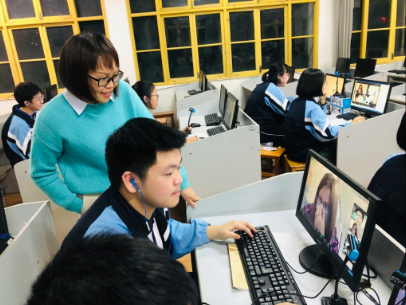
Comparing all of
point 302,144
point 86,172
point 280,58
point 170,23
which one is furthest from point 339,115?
point 170,23

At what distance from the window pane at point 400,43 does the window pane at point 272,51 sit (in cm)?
210

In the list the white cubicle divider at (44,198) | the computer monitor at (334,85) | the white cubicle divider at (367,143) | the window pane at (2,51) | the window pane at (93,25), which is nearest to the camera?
the white cubicle divider at (44,198)

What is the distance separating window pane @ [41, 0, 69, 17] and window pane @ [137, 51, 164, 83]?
1368 millimetres

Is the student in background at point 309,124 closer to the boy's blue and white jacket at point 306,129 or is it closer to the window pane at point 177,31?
the boy's blue and white jacket at point 306,129

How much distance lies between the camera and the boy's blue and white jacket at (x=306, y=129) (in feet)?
8.25

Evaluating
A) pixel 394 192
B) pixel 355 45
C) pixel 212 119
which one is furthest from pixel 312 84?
pixel 355 45

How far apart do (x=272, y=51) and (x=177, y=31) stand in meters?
1.78

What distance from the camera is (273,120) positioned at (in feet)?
11.3

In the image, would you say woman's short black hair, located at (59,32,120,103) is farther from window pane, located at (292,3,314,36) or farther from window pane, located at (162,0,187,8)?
window pane, located at (292,3,314,36)

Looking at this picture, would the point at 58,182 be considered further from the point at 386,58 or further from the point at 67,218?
the point at 386,58

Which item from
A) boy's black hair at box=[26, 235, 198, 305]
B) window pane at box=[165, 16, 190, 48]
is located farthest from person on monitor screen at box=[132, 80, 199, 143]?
boy's black hair at box=[26, 235, 198, 305]

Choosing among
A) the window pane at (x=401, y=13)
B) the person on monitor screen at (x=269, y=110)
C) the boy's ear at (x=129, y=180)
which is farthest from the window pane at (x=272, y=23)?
the boy's ear at (x=129, y=180)

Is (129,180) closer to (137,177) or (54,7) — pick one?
(137,177)

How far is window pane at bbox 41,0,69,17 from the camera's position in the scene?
16.4ft
